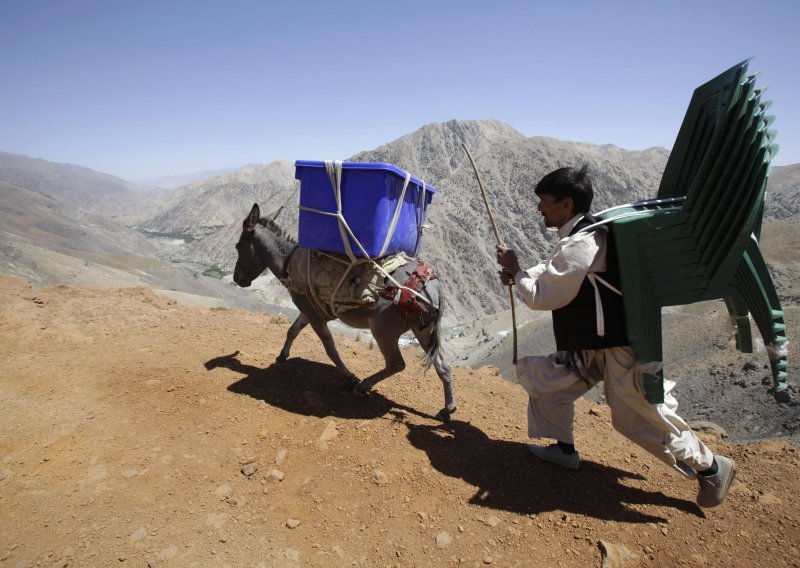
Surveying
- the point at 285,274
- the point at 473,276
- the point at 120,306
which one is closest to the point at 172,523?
the point at 285,274

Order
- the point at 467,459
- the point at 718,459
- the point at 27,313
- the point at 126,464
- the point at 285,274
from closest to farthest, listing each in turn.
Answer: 1. the point at 718,459
2. the point at 126,464
3. the point at 467,459
4. the point at 285,274
5. the point at 27,313

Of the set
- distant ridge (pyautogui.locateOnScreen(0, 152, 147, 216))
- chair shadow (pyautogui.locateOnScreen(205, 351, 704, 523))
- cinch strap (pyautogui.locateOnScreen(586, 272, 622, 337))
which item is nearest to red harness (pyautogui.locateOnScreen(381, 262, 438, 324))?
chair shadow (pyautogui.locateOnScreen(205, 351, 704, 523))

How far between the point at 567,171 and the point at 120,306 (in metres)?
7.05

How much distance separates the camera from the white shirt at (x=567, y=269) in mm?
2609

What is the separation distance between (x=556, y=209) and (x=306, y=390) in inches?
134

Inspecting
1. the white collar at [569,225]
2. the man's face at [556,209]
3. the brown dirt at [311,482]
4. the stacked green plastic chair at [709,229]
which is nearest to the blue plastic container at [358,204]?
the man's face at [556,209]

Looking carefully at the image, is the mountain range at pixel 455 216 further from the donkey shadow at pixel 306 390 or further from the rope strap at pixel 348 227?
the rope strap at pixel 348 227

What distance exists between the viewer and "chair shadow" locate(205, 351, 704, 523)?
3.05 m

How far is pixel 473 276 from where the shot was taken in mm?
45000

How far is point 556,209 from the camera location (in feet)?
9.50

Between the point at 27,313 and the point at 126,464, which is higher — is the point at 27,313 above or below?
above

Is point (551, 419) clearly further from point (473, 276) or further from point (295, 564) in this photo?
point (473, 276)

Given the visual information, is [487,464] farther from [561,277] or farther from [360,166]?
[360,166]

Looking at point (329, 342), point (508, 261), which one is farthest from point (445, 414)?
point (508, 261)
